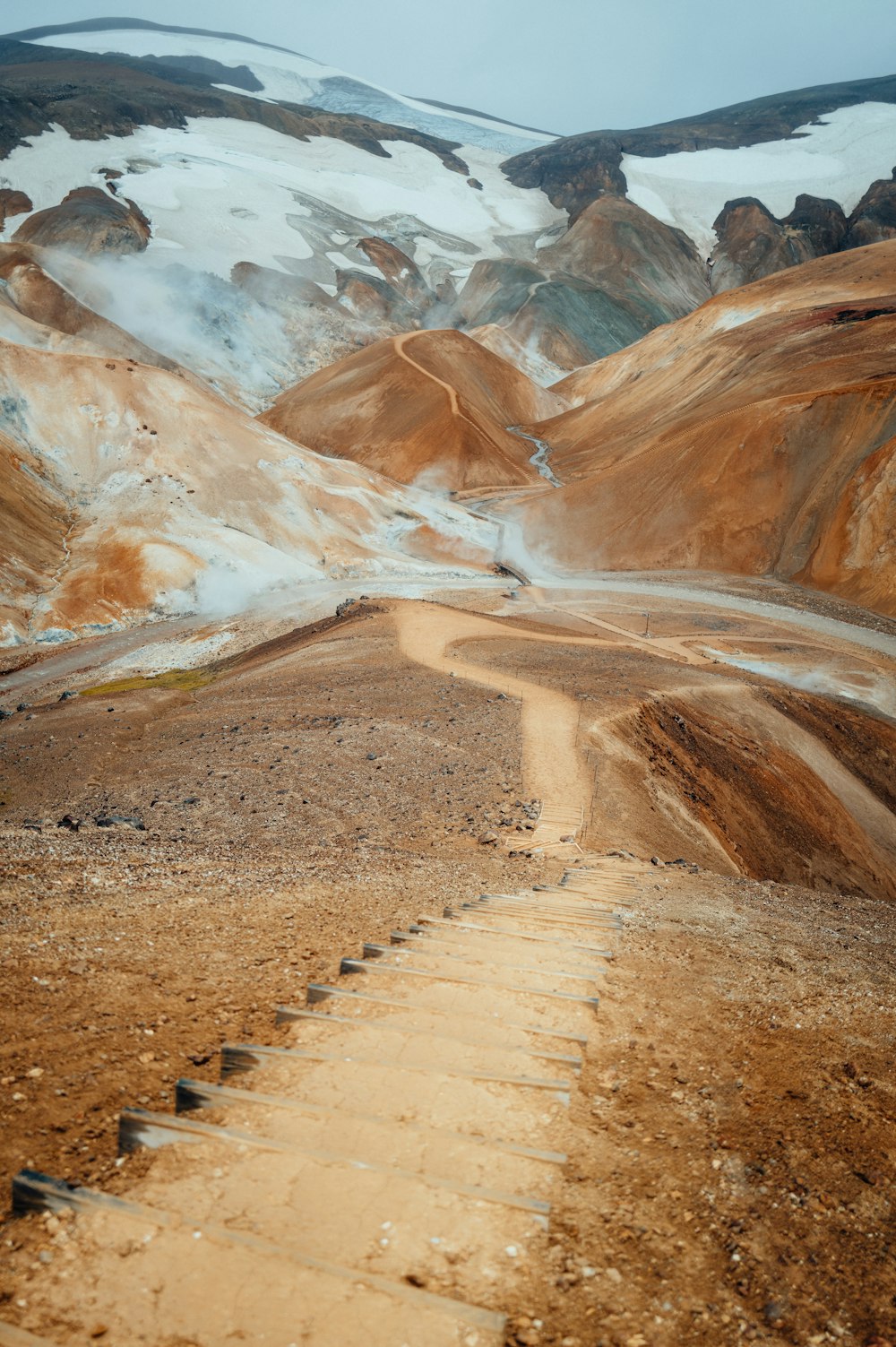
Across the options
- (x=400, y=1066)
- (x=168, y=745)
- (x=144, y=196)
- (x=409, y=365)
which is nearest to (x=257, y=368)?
(x=409, y=365)

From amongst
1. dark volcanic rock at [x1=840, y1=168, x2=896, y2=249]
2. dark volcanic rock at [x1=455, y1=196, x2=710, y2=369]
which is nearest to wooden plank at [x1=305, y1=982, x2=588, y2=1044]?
dark volcanic rock at [x1=455, y1=196, x2=710, y2=369]

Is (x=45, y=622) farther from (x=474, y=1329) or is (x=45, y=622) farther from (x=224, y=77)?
(x=224, y=77)

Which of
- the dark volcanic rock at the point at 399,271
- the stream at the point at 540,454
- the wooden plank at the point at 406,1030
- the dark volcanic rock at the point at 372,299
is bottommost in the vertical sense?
the wooden plank at the point at 406,1030

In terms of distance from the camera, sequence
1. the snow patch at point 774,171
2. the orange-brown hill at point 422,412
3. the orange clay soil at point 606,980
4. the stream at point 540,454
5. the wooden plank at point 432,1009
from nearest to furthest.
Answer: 1. the orange clay soil at point 606,980
2. the wooden plank at point 432,1009
3. the orange-brown hill at point 422,412
4. the stream at point 540,454
5. the snow patch at point 774,171

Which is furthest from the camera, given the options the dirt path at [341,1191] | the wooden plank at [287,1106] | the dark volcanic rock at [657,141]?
the dark volcanic rock at [657,141]

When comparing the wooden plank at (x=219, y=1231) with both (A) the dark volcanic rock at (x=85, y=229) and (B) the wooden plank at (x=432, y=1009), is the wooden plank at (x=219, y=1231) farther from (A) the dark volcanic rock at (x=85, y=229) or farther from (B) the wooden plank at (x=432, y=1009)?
(A) the dark volcanic rock at (x=85, y=229)

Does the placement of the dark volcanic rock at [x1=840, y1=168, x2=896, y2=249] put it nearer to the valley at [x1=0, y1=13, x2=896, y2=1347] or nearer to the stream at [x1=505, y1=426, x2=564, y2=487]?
the valley at [x1=0, y1=13, x2=896, y2=1347]

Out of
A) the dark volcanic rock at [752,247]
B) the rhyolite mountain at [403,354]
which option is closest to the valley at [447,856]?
the rhyolite mountain at [403,354]
